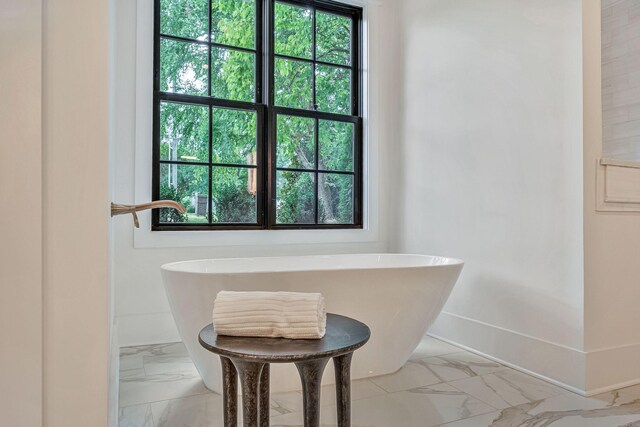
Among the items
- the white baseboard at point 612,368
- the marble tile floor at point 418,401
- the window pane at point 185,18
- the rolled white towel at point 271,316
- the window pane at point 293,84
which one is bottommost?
the marble tile floor at point 418,401

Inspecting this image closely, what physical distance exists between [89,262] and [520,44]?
2502 mm

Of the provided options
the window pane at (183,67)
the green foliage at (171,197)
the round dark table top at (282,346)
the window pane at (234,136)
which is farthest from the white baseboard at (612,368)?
the window pane at (183,67)

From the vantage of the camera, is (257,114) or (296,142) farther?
(296,142)

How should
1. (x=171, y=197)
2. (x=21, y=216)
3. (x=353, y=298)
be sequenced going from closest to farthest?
(x=21, y=216)
(x=353, y=298)
(x=171, y=197)

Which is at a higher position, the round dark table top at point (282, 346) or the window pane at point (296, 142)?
the window pane at point (296, 142)

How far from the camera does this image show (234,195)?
313 cm

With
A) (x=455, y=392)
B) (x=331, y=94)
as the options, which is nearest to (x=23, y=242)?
(x=455, y=392)

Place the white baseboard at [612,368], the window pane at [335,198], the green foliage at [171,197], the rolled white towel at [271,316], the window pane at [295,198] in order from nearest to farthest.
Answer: the rolled white towel at [271,316], the white baseboard at [612,368], the green foliage at [171,197], the window pane at [295,198], the window pane at [335,198]

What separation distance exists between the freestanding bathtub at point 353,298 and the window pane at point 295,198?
0.97 m

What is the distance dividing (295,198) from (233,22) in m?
1.38

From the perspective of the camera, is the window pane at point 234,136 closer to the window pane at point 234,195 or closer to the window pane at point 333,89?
the window pane at point 234,195

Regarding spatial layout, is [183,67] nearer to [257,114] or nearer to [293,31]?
[257,114]

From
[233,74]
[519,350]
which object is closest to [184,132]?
[233,74]

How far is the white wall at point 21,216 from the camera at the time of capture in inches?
36.3
